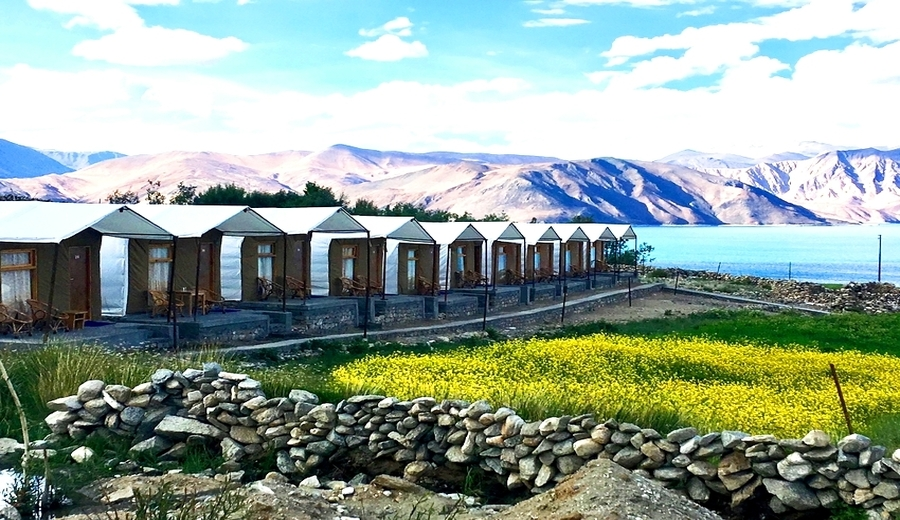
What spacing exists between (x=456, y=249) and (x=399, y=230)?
6.29 metres

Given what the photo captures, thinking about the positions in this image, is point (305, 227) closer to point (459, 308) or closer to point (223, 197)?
point (459, 308)

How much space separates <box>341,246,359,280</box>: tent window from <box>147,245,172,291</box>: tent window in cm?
723

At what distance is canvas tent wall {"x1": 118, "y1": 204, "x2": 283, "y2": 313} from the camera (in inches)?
868

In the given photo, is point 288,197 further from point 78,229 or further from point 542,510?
point 542,510

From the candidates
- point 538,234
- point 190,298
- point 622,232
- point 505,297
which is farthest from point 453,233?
point 622,232

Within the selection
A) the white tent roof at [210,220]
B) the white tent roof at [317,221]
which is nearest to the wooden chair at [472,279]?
the white tent roof at [317,221]

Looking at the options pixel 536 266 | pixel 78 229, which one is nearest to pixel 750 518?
pixel 78 229

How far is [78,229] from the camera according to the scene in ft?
60.7

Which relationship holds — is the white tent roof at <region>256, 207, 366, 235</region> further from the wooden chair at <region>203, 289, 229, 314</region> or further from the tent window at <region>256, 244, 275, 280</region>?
the wooden chair at <region>203, 289, 229, 314</region>

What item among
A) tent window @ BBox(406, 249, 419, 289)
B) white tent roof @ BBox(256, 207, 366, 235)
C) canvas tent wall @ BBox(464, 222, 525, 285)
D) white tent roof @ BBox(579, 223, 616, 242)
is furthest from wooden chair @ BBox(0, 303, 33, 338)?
white tent roof @ BBox(579, 223, 616, 242)

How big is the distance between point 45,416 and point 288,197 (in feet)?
124

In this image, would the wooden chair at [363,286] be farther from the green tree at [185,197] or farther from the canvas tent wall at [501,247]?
the green tree at [185,197]

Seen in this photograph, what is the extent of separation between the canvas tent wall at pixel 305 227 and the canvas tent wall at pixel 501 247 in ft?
29.8

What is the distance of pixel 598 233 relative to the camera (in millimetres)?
46656
